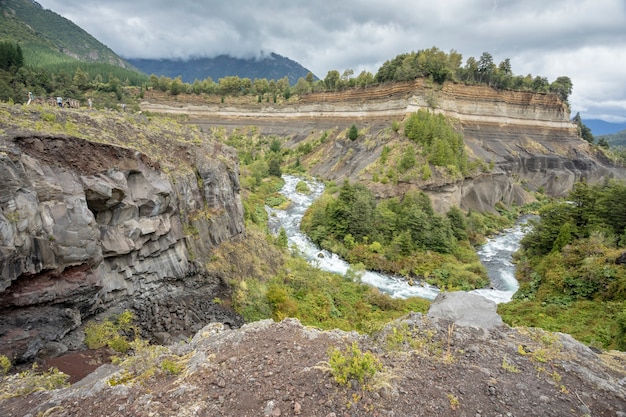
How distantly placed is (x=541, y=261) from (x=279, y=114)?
206ft

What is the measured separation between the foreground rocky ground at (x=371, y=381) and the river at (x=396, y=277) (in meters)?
15.0

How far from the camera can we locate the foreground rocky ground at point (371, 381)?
6375 millimetres

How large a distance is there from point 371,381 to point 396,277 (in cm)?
2045

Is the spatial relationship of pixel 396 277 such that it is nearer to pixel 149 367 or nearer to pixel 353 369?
pixel 353 369

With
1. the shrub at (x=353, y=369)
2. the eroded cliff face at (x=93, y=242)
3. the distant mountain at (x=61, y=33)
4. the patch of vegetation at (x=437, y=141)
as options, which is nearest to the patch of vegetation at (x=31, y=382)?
the eroded cliff face at (x=93, y=242)

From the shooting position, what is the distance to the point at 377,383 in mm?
6879

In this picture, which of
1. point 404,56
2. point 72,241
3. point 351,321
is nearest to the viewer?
point 72,241

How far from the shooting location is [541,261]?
908 inches

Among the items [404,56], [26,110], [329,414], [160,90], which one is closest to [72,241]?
[26,110]

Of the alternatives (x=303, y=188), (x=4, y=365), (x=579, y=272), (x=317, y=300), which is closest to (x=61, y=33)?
(x=303, y=188)

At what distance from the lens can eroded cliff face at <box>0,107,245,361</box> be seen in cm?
948

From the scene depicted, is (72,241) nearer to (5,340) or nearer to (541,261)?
(5,340)

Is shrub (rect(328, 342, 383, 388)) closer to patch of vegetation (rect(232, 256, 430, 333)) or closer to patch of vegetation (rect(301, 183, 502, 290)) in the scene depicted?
patch of vegetation (rect(232, 256, 430, 333))

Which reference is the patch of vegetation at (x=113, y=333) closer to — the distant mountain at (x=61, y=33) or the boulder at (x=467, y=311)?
the boulder at (x=467, y=311)
